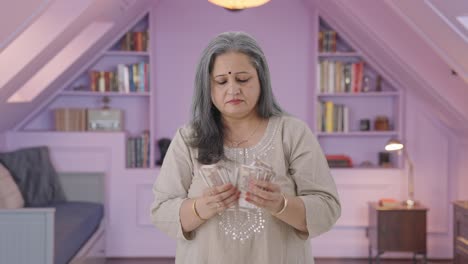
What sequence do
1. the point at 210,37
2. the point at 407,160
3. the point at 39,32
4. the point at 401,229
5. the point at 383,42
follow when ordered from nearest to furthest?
1. the point at 39,32
2. the point at 383,42
3. the point at 401,229
4. the point at 407,160
5. the point at 210,37

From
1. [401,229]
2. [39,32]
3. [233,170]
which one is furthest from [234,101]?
[401,229]

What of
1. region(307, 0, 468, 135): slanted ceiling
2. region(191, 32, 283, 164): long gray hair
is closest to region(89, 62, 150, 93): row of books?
region(307, 0, 468, 135): slanted ceiling

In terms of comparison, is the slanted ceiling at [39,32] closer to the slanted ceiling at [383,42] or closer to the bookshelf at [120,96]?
the slanted ceiling at [383,42]

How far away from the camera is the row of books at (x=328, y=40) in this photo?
17.8ft

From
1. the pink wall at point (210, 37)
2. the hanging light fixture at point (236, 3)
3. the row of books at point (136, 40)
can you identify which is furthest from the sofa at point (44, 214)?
the hanging light fixture at point (236, 3)

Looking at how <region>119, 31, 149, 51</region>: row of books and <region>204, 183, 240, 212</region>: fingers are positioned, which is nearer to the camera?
<region>204, 183, 240, 212</region>: fingers

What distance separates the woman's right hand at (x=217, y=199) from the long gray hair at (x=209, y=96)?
107mm

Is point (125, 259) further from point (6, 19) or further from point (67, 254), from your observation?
point (6, 19)

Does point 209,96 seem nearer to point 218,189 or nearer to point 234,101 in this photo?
point 234,101

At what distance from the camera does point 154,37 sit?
5531 mm

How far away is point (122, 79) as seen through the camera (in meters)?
5.43

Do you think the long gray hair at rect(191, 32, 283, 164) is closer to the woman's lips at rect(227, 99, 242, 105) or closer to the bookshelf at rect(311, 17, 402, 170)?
the woman's lips at rect(227, 99, 242, 105)

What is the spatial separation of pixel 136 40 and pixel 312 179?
423 centimetres

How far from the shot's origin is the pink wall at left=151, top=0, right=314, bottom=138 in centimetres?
567
